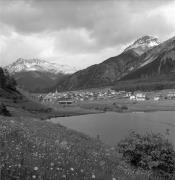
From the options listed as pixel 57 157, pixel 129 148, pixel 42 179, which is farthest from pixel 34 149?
pixel 129 148

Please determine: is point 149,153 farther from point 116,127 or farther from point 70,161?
point 116,127

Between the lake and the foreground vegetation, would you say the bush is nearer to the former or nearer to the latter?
the foreground vegetation

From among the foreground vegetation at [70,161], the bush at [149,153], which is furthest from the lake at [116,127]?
the foreground vegetation at [70,161]

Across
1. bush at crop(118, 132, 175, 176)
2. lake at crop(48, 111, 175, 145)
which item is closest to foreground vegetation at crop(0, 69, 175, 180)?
bush at crop(118, 132, 175, 176)

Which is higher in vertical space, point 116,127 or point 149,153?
point 149,153

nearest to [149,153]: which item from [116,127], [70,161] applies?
[70,161]

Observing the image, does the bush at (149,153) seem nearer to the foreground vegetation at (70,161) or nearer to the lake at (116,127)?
the foreground vegetation at (70,161)

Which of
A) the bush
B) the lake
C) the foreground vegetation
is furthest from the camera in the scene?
the lake

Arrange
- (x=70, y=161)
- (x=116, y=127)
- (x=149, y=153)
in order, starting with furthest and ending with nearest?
(x=116, y=127) → (x=149, y=153) → (x=70, y=161)

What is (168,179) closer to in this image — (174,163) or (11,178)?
(174,163)
